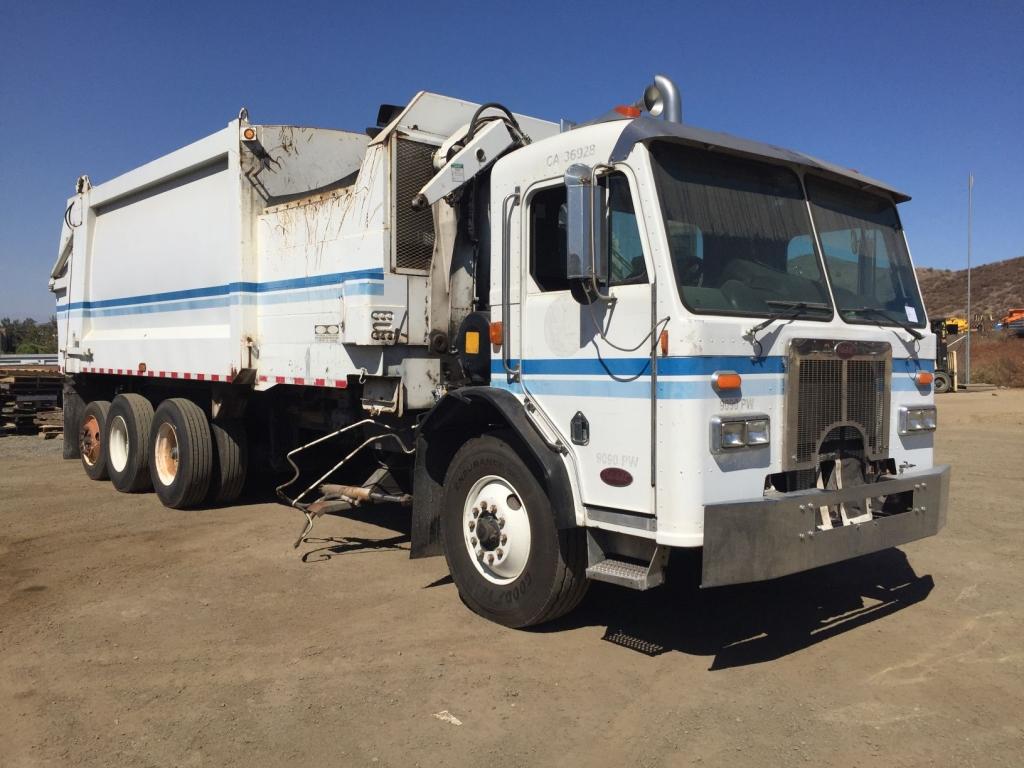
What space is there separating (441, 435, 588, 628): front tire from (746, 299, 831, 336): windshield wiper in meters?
1.47

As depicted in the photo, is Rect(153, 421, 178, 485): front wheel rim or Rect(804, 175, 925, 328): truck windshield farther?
Rect(153, 421, 178, 485): front wheel rim

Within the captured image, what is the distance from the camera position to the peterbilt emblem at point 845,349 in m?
4.60

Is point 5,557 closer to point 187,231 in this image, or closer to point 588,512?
point 187,231

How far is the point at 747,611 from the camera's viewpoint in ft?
17.7

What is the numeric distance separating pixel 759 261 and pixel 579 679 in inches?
92.0

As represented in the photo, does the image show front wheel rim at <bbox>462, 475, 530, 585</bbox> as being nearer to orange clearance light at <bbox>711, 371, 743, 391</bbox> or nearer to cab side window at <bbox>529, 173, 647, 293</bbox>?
cab side window at <bbox>529, 173, 647, 293</bbox>

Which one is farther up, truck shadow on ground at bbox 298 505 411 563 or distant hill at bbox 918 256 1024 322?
distant hill at bbox 918 256 1024 322

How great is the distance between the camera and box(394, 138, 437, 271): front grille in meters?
5.95

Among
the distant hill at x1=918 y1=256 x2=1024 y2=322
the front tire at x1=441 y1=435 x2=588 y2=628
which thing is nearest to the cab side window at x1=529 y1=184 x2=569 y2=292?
the front tire at x1=441 y1=435 x2=588 y2=628

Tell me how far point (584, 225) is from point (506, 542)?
6.15 ft

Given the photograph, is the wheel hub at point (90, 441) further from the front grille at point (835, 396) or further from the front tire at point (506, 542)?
the front grille at point (835, 396)

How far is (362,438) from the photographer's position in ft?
22.9

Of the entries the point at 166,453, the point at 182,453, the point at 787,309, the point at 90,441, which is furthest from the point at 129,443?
the point at 787,309

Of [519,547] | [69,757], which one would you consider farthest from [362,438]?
[69,757]
